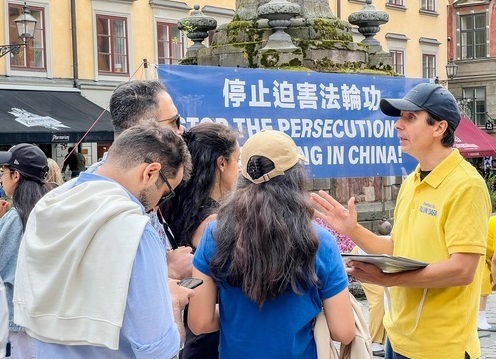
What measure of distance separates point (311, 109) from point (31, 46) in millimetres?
16079

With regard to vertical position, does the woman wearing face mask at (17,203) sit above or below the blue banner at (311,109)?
below

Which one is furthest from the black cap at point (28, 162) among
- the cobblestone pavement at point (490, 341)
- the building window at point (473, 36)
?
the building window at point (473, 36)

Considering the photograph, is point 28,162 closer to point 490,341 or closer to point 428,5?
point 490,341

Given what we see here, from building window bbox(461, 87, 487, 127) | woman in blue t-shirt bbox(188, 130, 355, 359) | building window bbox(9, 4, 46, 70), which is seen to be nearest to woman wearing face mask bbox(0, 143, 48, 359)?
woman in blue t-shirt bbox(188, 130, 355, 359)

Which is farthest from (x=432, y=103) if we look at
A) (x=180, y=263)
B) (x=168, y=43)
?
(x=168, y=43)

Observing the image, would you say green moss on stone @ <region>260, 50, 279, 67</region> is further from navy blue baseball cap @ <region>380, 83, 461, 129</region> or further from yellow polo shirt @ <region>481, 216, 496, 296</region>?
navy blue baseball cap @ <region>380, 83, 461, 129</region>

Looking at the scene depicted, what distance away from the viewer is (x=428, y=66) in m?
37.3

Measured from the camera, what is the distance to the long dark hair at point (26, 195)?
4.98 metres

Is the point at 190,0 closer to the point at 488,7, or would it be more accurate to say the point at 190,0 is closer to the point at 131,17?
the point at 131,17

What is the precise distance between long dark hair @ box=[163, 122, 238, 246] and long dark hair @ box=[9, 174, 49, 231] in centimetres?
132

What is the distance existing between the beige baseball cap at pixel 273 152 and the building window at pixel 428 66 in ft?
113

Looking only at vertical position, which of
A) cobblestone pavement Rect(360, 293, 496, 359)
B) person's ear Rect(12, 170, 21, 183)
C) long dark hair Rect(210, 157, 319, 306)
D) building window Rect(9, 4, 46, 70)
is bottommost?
cobblestone pavement Rect(360, 293, 496, 359)

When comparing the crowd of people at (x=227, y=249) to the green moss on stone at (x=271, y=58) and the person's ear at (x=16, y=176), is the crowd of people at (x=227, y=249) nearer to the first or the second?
→ the person's ear at (x=16, y=176)

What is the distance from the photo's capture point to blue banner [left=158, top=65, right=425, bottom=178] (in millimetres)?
8586
